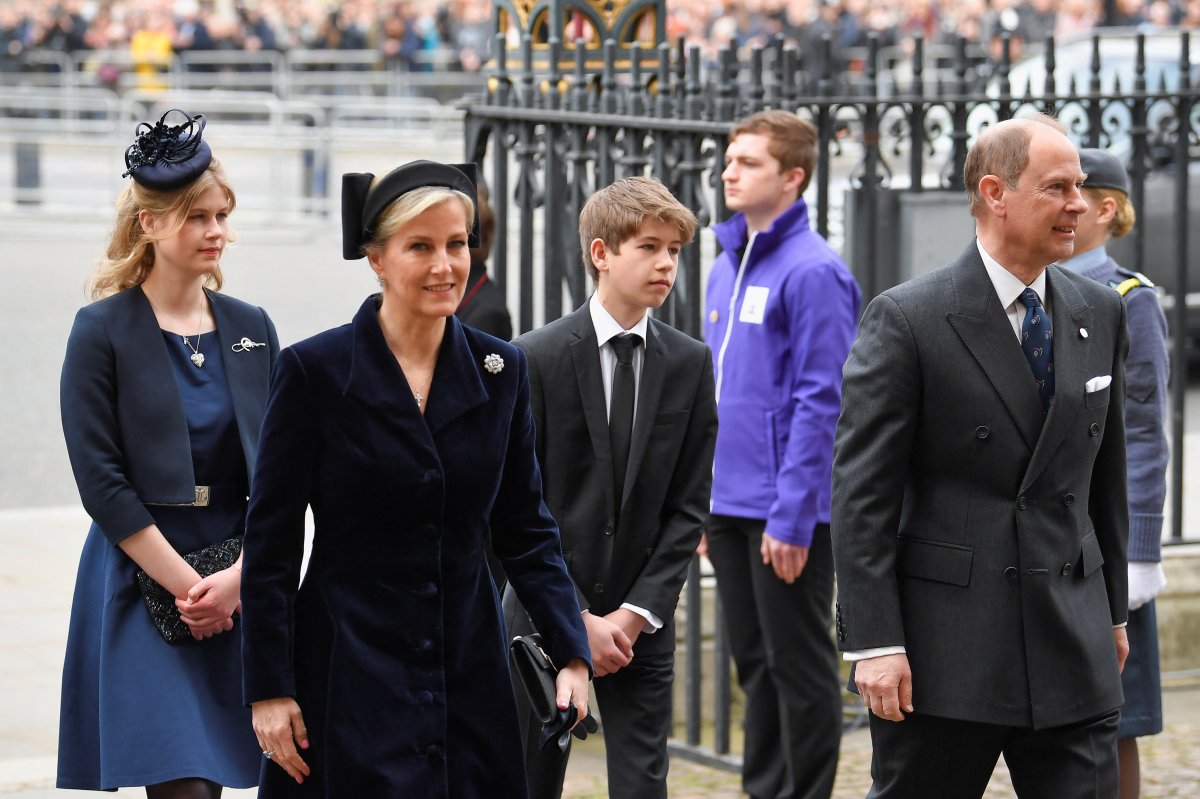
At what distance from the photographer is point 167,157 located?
178 inches

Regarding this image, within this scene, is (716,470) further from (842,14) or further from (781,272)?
(842,14)

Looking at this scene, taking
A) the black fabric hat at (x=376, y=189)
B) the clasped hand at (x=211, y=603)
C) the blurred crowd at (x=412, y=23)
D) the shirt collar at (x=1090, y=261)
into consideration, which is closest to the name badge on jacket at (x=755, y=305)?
the shirt collar at (x=1090, y=261)

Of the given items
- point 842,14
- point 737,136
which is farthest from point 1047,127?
point 842,14

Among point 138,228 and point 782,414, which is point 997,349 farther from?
point 138,228

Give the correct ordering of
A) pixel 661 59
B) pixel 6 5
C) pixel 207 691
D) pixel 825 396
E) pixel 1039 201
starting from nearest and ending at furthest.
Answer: pixel 1039 201
pixel 207 691
pixel 825 396
pixel 661 59
pixel 6 5

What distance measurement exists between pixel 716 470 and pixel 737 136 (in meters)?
0.96

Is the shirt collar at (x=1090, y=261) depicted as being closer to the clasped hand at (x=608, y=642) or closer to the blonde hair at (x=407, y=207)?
the clasped hand at (x=608, y=642)

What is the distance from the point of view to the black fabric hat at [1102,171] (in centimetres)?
521

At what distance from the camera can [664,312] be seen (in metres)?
6.36

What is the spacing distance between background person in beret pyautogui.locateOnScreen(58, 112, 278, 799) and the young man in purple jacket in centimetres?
162

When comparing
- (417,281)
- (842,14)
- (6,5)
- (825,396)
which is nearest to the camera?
(417,281)

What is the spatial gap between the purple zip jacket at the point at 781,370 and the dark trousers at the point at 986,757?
1494 mm

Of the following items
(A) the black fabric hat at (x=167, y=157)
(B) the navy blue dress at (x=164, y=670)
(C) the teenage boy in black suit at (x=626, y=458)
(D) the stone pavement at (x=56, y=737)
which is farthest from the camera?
(D) the stone pavement at (x=56, y=737)

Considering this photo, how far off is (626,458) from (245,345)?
0.92 meters
